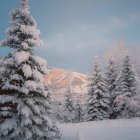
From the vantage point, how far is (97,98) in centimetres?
5047

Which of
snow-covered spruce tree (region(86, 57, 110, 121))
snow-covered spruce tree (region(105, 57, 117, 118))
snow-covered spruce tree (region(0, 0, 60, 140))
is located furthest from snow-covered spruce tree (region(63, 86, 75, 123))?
snow-covered spruce tree (region(0, 0, 60, 140))

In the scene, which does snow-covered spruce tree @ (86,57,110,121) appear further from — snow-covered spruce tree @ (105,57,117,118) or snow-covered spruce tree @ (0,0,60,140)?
snow-covered spruce tree @ (0,0,60,140)

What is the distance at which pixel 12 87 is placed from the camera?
19.9 m

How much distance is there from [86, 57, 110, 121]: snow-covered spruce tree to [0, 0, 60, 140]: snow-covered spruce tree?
92.5ft

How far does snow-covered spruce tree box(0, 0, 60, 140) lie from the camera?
1978cm

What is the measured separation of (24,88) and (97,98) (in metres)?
31.7

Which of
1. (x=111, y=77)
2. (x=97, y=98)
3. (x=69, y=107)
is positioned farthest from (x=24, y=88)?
(x=69, y=107)

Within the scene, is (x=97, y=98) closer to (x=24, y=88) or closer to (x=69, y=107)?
(x=69, y=107)

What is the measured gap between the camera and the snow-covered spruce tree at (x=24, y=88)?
779 inches

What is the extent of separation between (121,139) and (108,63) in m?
27.9

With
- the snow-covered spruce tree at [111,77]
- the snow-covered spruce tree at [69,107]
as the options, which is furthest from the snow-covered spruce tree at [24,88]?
the snow-covered spruce tree at [69,107]

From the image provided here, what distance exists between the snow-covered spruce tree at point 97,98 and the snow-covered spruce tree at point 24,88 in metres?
28.2

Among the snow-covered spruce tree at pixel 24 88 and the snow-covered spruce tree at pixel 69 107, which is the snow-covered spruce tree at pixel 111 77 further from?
the snow-covered spruce tree at pixel 24 88

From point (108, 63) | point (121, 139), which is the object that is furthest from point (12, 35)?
point (108, 63)
